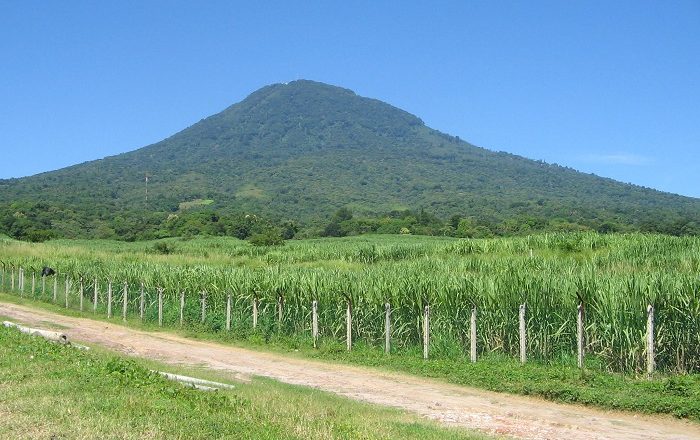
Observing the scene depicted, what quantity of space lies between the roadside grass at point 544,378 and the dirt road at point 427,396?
27cm

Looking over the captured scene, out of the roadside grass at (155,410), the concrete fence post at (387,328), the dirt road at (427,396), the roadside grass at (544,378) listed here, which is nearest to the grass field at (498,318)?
the roadside grass at (544,378)

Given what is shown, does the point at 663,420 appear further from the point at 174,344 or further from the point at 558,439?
the point at 174,344

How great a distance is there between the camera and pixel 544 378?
15.7m

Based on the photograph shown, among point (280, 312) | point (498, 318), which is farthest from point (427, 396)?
point (280, 312)

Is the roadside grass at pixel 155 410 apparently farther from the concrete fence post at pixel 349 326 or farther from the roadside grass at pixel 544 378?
the concrete fence post at pixel 349 326

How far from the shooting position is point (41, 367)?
1316 cm

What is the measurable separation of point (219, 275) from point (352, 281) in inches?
313

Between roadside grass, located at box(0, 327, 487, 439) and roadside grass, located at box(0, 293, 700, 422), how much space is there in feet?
12.5

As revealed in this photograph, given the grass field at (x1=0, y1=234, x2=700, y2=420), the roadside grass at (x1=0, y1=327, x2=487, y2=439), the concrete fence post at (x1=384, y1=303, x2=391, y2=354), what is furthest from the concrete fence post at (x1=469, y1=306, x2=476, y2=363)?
the roadside grass at (x1=0, y1=327, x2=487, y2=439)

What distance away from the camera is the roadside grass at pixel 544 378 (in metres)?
13.4

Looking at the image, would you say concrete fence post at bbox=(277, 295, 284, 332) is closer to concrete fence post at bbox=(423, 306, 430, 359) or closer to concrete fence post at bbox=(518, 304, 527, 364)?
concrete fence post at bbox=(423, 306, 430, 359)

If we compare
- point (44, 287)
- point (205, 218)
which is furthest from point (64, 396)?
point (205, 218)

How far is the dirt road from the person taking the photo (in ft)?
39.1

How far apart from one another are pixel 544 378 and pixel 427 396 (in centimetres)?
275
